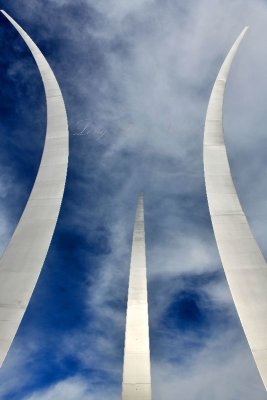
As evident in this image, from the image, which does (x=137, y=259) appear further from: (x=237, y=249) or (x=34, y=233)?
(x=34, y=233)

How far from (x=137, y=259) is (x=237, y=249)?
12.5 m

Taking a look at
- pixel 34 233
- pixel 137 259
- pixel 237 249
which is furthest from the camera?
pixel 137 259

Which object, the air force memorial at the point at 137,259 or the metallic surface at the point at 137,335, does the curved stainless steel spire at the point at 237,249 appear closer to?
the air force memorial at the point at 137,259

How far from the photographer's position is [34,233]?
16.2 meters

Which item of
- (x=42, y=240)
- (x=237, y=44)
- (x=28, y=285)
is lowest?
(x=28, y=285)

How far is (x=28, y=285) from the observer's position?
1407 centimetres

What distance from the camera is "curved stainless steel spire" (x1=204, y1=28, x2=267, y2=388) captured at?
14484mm

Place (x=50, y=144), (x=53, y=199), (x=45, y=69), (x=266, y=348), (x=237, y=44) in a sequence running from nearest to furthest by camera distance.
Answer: (x=266, y=348), (x=53, y=199), (x=50, y=144), (x=45, y=69), (x=237, y=44)

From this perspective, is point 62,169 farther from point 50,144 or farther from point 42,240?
point 42,240

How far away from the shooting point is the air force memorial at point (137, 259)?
A: 14.1 m

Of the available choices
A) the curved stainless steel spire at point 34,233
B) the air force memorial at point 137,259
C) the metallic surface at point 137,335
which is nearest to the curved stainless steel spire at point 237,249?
the air force memorial at point 137,259

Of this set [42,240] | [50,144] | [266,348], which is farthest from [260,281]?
[50,144]

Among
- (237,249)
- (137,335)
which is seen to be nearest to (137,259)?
(137,335)

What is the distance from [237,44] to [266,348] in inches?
835
